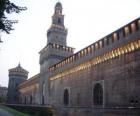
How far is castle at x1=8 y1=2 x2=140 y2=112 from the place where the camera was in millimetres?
14461

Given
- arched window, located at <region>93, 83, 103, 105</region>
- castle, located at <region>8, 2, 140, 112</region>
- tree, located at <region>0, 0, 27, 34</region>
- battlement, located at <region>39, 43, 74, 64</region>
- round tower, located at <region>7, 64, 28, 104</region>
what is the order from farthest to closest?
round tower, located at <region>7, 64, 28, 104</region> < battlement, located at <region>39, 43, 74, 64</region> < arched window, located at <region>93, 83, 103, 105</region> < castle, located at <region>8, 2, 140, 112</region> < tree, located at <region>0, 0, 27, 34</region>

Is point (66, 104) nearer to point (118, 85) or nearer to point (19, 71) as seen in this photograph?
point (118, 85)

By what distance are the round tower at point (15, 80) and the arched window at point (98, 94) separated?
3528cm

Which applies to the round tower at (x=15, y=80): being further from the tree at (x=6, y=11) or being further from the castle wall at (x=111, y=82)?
the tree at (x=6, y=11)

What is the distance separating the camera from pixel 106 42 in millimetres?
17328

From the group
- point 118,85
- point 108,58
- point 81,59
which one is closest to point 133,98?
point 118,85

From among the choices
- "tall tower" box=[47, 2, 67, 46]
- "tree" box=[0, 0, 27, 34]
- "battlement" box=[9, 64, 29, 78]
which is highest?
"tall tower" box=[47, 2, 67, 46]

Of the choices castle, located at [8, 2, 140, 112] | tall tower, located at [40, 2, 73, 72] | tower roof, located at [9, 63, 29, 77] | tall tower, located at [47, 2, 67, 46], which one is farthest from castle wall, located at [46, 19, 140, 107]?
tower roof, located at [9, 63, 29, 77]

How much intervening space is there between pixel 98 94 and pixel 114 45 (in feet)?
12.8

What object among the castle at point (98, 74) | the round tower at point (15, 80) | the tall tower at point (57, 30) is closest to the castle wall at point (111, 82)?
the castle at point (98, 74)

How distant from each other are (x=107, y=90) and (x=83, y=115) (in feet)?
12.9

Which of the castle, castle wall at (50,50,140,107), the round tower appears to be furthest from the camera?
the round tower

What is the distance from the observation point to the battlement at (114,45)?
14.6 m

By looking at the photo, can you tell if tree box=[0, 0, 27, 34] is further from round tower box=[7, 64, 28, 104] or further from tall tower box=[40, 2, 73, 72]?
round tower box=[7, 64, 28, 104]
